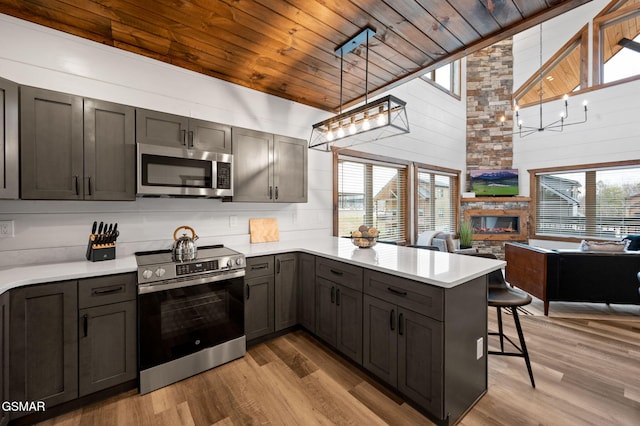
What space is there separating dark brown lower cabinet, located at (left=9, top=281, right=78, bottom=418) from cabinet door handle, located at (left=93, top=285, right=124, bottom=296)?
107 millimetres

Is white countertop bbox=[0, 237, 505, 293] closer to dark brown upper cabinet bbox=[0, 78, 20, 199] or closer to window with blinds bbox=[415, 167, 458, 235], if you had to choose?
dark brown upper cabinet bbox=[0, 78, 20, 199]

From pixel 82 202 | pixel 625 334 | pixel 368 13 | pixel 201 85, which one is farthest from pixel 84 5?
pixel 625 334

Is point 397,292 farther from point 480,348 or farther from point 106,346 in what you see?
point 106,346

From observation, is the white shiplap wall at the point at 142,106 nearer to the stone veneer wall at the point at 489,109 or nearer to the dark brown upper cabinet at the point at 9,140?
the dark brown upper cabinet at the point at 9,140

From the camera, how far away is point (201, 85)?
287 centimetres

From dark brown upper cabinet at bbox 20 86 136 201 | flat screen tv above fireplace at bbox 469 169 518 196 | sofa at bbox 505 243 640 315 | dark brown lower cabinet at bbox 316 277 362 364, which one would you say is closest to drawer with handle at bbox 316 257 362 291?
dark brown lower cabinet at bbox 316 277 362 364

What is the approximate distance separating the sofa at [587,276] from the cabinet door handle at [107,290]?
4.56m

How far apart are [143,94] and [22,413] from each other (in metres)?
2.51

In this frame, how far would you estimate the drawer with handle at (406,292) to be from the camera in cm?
162

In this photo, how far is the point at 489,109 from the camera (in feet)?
21.2

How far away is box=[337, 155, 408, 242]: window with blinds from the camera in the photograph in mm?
4188

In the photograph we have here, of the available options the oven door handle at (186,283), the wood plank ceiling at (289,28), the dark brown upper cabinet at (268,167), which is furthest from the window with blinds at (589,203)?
the oven door handle at (186,283)

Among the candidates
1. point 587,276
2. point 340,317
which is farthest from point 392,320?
point 587,276

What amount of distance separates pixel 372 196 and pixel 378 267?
2.76 m
